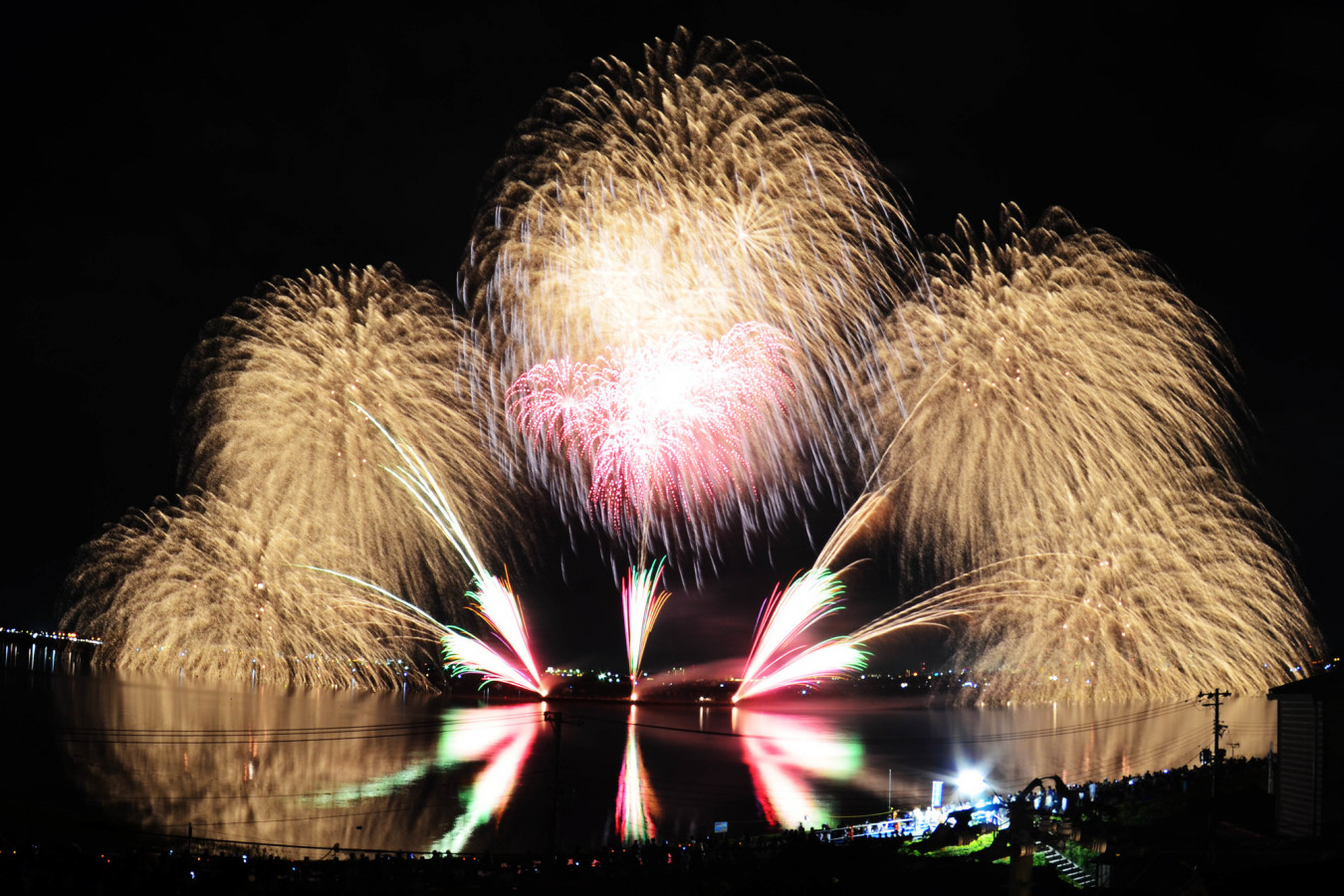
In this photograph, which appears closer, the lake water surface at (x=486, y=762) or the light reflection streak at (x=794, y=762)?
the lake water surface at (x=486, y=762)

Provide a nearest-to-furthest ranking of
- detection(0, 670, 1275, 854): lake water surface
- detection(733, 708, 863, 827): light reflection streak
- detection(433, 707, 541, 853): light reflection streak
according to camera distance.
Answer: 1. detection(433, 707, 541, 853): light reflection streak
2. detection(0, 670, 1275, 854): lake water surface
3. detection(733, 708, 863, 827): light reflection streak

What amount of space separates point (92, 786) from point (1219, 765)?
29.7 meters

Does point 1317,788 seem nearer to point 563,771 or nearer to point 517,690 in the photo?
Answer: point 563,771

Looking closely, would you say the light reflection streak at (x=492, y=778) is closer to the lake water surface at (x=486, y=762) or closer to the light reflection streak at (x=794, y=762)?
the lake water surface at (x=486, y=762)

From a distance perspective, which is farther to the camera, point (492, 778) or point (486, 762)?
point (486, 762)

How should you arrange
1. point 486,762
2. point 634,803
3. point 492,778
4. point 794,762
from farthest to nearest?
point 794,762 → point 486,762 → point 492,778 → point 634,803

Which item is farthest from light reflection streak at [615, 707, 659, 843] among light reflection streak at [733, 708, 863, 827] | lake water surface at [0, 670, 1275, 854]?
light reflection streak at [733, 708, 863, 827]

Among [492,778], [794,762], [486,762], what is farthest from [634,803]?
[794,762]

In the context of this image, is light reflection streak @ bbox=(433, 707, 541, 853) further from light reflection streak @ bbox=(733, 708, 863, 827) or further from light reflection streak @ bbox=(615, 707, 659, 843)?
light reflection streak @ bbox=(733, 708, 863, 827)

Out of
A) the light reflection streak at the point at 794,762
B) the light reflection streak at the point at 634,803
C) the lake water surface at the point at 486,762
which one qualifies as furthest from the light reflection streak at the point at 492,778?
the light reflection streak at the point at 794,762

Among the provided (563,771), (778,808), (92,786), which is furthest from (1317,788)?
(92,786)

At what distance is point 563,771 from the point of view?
38.8 metres

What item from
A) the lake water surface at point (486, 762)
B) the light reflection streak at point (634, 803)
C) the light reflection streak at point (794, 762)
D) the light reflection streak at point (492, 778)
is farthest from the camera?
the light reflection streak at point (794, 762)

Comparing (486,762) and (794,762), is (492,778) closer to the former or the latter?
(486,762)
